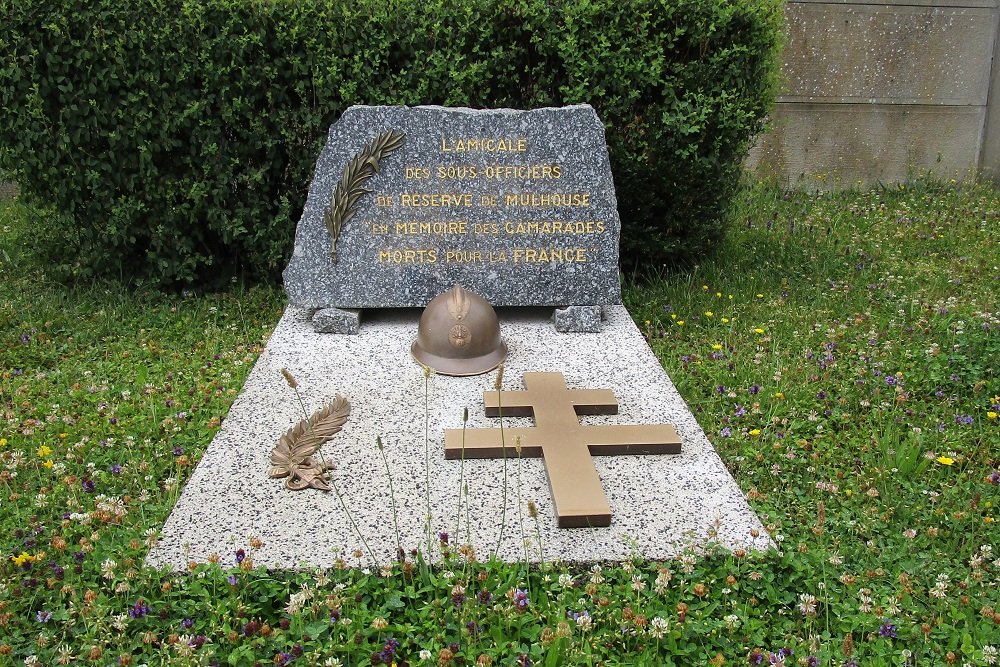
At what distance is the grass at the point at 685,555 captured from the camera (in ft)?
7.06

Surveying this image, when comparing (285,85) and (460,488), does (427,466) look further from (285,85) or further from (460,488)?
(285,85)

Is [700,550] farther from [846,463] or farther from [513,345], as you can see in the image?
[513,345]

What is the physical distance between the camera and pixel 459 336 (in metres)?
3.48

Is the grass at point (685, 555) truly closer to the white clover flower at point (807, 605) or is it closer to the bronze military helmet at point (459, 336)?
the white clover flower at point (807, 605)

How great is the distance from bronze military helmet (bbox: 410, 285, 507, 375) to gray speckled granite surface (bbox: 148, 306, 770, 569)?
72mm

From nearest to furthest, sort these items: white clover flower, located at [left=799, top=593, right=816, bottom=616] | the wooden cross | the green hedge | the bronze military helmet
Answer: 1. white clover flower, located at [left=799, top=593, right=816, bottom=616]
2. the wooden cross
3. the bronze military helmet
4. the green hedge

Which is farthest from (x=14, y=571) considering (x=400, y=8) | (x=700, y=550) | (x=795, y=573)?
(x=400, y=8)

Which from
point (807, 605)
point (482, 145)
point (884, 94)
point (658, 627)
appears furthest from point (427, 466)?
point (884, 94)

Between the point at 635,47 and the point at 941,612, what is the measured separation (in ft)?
10.3

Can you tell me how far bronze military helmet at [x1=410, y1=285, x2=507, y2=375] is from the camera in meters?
3.48

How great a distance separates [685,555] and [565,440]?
2.14 ft

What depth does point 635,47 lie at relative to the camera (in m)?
4.42

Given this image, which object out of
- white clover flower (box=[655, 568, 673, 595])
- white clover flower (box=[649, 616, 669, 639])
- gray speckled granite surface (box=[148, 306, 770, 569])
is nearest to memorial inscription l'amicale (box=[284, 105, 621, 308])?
gray speckled granite surface (box=[148, 306, 770, 569])

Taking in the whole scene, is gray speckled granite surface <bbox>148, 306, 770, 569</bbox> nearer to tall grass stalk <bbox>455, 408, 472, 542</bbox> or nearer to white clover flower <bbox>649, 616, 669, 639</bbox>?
Answer: tall grass stalk <bbox>455, 408, 472, 542</bbox>
